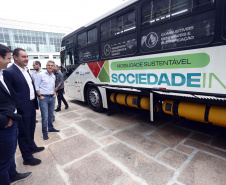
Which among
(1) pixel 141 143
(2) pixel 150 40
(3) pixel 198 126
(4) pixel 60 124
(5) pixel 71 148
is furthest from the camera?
(4) pixel 60 124

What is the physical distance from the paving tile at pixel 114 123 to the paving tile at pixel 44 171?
1765 mm

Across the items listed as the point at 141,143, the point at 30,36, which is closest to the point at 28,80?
the point at 141,143

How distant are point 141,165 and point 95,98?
3.36m

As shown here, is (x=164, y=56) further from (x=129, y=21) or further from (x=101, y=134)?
(x=101, y=134)

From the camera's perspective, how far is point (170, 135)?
3486mm

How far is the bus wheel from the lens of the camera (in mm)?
5259

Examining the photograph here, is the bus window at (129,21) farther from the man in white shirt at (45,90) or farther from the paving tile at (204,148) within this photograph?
the paving tile at (204,148)

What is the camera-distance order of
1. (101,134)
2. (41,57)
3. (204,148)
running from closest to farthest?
(204,148) → (101,134) → (41,57)

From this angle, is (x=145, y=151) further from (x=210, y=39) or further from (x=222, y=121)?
(x=210, y=39)

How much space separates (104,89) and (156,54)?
2229 millimetres

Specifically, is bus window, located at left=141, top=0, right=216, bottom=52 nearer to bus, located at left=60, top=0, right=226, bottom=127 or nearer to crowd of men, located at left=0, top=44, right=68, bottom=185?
bus, located at left=60, top=0, right=226, bottom=127

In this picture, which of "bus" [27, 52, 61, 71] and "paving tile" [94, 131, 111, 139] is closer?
"paving tile" [94, 131, 111, 139]

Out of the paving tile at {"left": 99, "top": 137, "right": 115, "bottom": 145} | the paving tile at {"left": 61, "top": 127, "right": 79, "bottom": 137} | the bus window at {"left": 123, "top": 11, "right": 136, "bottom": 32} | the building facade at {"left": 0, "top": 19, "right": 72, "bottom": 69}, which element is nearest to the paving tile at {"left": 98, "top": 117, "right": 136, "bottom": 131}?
the paving tile at {"left": 99, "top": 137, "right": 115, "bottom": 145}

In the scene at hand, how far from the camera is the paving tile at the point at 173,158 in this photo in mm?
2457
